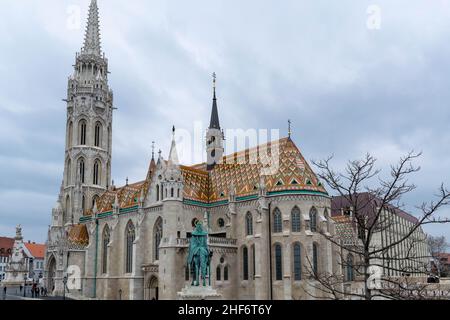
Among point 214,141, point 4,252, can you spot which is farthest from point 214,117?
point 4,252

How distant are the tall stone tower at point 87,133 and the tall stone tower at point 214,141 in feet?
54.5

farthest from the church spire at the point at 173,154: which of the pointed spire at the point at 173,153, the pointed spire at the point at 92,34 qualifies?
the pointed spire at the point at 92,34

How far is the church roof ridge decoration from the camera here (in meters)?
48.9

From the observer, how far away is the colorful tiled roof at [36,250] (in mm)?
108500

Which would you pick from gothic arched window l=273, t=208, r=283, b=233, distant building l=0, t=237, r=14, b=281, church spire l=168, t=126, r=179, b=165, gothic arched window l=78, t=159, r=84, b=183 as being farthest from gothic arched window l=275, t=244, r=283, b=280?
distant building l=0, t=237, r=14, b=281

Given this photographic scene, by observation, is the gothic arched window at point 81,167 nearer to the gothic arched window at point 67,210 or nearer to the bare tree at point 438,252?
the gothic arched window at point 67,210

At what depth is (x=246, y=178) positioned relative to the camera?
52.9m

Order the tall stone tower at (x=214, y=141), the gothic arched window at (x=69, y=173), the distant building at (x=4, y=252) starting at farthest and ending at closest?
the distant building at (x=4, y=252), the gothic arched window at (x=69, y=173), the tall stone tower at (x=214, y=141)

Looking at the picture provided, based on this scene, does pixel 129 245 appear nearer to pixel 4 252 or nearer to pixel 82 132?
pixel 82 132

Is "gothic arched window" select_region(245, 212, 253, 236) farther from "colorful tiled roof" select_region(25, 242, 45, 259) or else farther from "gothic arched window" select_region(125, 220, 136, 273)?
"colorful tiled roof" select_region(25, 242, 45, 259)

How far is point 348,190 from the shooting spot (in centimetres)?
1303

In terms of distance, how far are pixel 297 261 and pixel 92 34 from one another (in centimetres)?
4893
